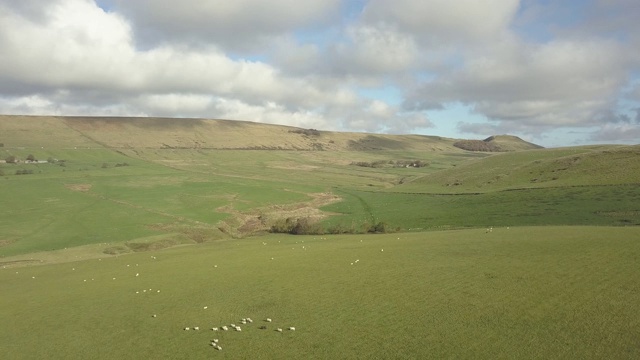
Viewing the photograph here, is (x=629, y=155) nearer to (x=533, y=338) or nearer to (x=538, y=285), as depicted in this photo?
(x=538, y=285)

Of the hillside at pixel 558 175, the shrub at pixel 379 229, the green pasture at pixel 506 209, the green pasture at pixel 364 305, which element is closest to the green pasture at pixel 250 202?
the green pasture at pixel 506 209

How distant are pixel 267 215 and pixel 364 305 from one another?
68232 millimetres

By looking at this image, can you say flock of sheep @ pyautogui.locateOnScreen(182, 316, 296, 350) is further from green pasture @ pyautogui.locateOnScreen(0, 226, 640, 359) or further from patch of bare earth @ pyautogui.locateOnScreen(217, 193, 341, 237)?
patch of bare earth @ pyautogui.locateOnScreen(217, 193, 341, 237)

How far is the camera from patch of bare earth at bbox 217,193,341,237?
248 feet

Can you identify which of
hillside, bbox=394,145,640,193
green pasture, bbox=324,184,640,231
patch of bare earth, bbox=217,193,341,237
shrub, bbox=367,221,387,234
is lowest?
patch of bare earth, bbox=217,193,341,237

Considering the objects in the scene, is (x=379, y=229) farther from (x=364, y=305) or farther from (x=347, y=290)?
(x=364, y=305)

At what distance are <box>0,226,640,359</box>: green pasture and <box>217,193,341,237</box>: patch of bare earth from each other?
126ft

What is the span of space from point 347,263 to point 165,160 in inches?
6951

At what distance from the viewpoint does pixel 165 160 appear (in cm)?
19450

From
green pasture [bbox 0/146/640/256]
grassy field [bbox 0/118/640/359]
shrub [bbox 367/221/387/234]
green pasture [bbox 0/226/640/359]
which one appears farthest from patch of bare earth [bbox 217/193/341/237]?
green pasture [bbox 0/226/640/359]

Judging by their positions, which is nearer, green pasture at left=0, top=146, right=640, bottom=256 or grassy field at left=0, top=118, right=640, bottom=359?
grassy field at left=0, top=118, right=640, bottom=359

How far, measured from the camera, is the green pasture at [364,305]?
17.4 metres

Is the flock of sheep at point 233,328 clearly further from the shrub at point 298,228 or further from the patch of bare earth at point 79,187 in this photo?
the patch of bare earth at point 79,187

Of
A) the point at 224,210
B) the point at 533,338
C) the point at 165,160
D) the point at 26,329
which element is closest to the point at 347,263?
the point at 533,338
